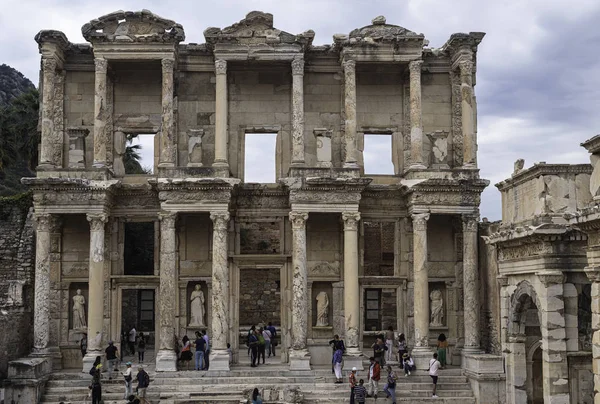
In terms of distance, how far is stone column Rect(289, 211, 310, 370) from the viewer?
24859 mm

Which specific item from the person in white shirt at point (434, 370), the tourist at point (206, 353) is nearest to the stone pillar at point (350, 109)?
the person in white shirt at point (434, 370)

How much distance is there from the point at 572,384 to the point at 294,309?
9.78m

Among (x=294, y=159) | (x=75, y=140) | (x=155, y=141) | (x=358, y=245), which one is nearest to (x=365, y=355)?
(x=358, y=245)

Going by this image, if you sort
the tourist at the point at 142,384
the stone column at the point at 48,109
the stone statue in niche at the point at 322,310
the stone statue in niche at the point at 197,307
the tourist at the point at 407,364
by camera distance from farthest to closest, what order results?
the stone statue in niche at the point at 322,310 < the stone statue in niche at the point at 197,307 < the stone column at the point at 48,109 < the tourist at the point at 407,364 < the tourist at the point at 142,384

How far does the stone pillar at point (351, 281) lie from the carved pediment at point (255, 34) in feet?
18.6

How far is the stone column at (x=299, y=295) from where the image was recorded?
24859mm

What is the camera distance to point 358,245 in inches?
1084

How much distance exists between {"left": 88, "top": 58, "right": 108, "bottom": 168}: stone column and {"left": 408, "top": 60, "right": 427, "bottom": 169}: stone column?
9.46 meters

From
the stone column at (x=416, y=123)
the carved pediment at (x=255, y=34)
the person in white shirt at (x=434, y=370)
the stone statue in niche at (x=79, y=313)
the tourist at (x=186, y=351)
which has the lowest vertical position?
the person in white shirt at (x=434, y=370)

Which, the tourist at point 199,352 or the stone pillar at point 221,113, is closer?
the tourist at point 199,352

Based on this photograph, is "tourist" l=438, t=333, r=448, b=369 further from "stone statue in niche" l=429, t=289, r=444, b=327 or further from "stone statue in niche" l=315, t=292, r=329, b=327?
"stone statue in niche" l=315, t=292, r=329, b=327

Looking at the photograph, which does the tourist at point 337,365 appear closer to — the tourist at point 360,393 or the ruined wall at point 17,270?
the tourist at point 360,393

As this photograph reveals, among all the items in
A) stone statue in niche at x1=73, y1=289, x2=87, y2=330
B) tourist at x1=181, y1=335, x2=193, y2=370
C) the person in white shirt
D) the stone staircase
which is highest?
stone statue in niche at x1=73, y1=289, x2=87, y2=330

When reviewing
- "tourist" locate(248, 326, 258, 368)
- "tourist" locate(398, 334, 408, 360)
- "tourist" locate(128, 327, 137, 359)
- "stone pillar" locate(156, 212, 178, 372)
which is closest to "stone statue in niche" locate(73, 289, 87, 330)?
"tourist" locate(128, 327, 137, 359)
